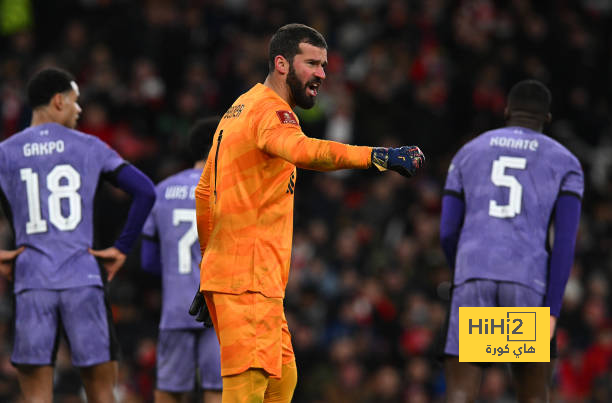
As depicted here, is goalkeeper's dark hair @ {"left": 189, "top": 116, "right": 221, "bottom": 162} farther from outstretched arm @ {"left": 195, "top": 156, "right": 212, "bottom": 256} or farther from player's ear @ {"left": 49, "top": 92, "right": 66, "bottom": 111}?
outstretched arm @ {"left": 195, "top": 156, "right": 212, "bottom": 256}

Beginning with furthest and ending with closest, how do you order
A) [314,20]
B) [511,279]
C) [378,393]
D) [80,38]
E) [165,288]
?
[314,20], [80,38], [378,393], [165,288], [511,279]

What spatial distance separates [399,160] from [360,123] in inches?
410

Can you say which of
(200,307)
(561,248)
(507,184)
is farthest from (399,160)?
(561,248)

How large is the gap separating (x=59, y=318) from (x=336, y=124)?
8846 mm

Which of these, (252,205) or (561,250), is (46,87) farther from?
(561,250)

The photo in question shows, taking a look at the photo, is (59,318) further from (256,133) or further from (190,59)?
(190,59)

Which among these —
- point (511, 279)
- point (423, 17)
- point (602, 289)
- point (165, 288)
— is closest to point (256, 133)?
point (511, 279)

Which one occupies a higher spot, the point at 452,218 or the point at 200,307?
the point at 452,218

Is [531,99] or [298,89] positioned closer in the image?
[298,89]

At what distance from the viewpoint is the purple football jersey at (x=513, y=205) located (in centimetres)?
681

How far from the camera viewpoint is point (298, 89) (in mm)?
5680

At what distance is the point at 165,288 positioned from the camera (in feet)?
27.0

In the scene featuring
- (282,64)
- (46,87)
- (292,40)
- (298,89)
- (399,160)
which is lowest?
(399,160)

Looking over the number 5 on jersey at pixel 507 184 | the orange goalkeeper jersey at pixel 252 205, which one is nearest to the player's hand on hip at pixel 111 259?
the orange goalkeeper jersey at pixel 252 205
